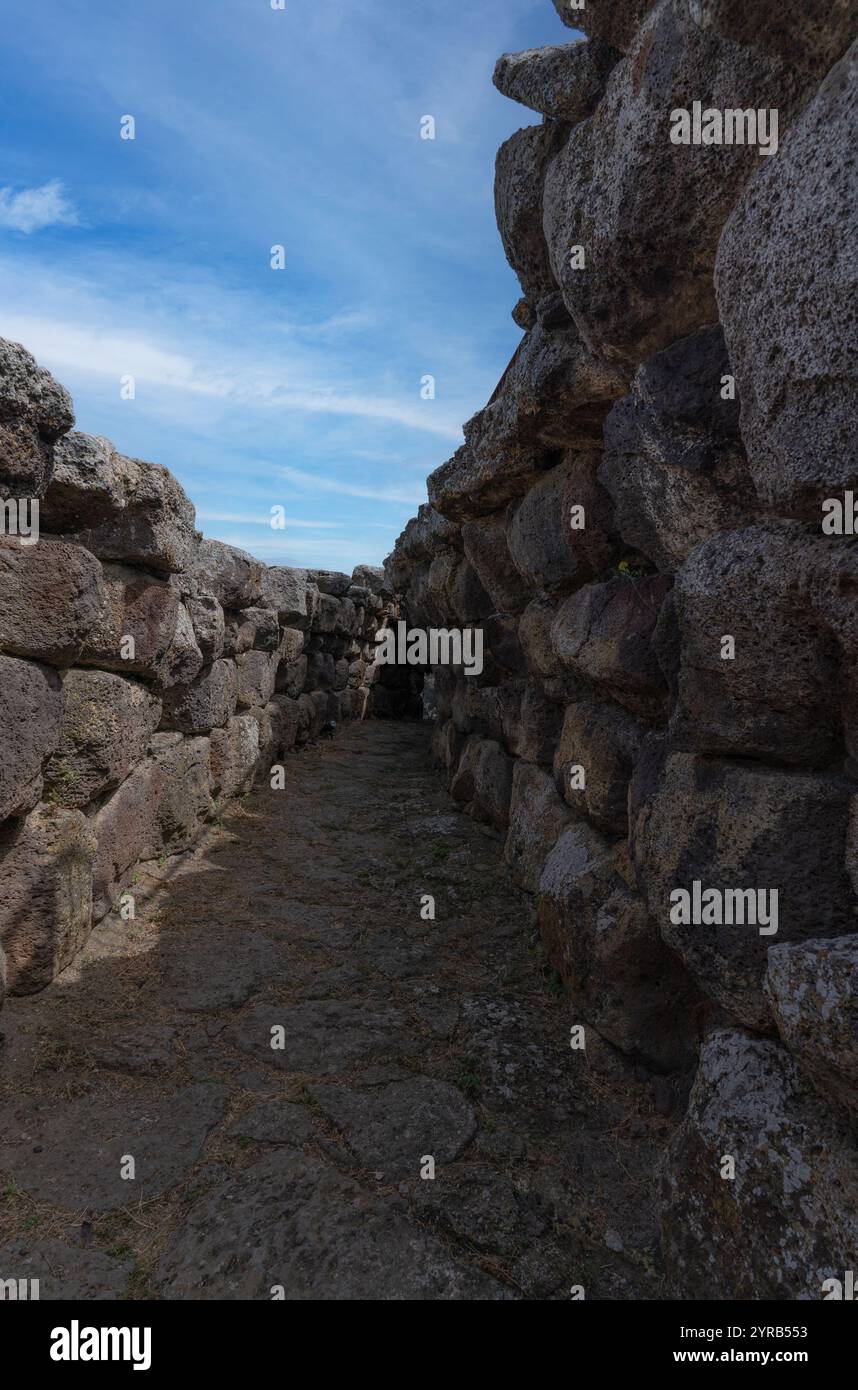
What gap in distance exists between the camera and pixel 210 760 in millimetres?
5742

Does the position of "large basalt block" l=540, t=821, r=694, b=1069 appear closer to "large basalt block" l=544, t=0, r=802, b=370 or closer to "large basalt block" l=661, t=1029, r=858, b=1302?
"large basalt block" l=661, t=1029, r=858, b=1302

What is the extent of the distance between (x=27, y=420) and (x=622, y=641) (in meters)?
2.09

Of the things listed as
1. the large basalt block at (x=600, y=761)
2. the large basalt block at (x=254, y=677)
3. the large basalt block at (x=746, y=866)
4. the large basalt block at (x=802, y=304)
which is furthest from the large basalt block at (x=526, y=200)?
the large basalt block at (x=254, y=677)

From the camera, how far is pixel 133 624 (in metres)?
3.83

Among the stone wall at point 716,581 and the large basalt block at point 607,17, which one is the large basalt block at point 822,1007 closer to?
the stone wall at point 716,581

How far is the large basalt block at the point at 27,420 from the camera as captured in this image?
2408 mm

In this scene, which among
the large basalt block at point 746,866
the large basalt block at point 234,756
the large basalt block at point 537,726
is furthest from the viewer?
the large basalt block at point 234,756

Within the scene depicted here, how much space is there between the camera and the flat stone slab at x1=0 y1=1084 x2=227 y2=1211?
2.09 meters

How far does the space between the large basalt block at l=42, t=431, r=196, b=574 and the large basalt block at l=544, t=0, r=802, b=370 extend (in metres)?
1.85

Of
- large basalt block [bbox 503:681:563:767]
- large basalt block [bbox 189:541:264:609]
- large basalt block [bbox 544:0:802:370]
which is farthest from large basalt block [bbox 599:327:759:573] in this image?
large basalt block [bbox 189:541:264:609]

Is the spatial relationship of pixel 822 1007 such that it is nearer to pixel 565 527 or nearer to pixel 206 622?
pixel 565 527

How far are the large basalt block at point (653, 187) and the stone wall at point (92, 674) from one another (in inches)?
68.8

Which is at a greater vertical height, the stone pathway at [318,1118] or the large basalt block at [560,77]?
the large basalt block at [560,77]

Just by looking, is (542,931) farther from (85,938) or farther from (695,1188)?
(85,938)
